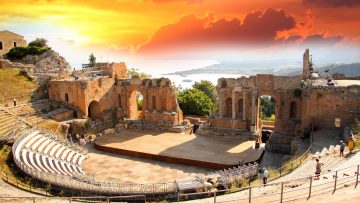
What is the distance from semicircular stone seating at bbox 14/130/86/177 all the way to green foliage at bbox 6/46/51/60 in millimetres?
25666

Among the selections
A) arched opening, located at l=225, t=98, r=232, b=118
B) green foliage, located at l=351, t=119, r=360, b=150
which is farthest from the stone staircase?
green foliage, located at l=351, t=119, r=360, b=150

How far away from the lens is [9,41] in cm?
5053

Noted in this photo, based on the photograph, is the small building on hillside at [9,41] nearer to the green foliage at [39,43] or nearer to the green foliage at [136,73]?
the green foliage at [39,43]

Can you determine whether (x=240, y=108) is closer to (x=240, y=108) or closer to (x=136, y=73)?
(x=240, y=108)

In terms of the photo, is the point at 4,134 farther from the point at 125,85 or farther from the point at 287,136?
the point at 287,136

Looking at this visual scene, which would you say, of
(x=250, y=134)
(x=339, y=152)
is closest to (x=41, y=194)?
(x=339, y=152)

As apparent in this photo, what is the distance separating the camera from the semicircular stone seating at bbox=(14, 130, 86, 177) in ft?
67.2

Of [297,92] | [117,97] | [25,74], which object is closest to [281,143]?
[297,92]

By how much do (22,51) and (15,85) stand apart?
1402cm

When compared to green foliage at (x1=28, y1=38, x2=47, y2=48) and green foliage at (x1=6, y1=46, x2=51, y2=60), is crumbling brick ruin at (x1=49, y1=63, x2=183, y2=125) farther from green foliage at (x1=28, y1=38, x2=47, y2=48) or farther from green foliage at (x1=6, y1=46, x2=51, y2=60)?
green foliage at (x1=28, y1=38, x2=47, y2=48)

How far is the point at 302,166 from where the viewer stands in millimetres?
17906

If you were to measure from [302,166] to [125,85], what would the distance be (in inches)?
951

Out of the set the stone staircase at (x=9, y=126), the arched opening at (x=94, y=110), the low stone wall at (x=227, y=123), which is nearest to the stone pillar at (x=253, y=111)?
the low stone wall at (x=227, y=123)

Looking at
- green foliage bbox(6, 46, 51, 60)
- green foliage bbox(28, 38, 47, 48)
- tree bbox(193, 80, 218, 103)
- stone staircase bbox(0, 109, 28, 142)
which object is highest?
green foliage bbox(28, 38, 47, 48)
